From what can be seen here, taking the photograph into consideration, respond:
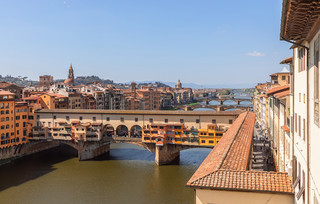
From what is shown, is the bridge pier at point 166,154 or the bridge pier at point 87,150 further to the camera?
the bridge pier at point 87,150

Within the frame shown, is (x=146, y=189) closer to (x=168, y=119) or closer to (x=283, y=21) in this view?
(x=168, y=119)

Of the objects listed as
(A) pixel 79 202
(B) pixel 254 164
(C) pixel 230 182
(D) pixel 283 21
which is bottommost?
(A) pixel 79 202

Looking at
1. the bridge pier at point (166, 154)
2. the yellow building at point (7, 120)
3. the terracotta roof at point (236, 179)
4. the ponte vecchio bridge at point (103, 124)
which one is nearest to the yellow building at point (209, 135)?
the ponte vecchio bridge at point (103, 124)

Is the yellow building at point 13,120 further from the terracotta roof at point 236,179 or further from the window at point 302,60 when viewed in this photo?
the window at point 302,60

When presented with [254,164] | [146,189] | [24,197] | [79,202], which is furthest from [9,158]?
[254,164]

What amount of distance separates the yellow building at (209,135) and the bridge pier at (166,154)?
150 inches

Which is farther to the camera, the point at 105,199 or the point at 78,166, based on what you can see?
the point at 78,166

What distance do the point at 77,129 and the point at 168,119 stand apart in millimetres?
13369

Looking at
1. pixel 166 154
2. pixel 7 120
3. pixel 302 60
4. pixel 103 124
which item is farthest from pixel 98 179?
pixel 302 60

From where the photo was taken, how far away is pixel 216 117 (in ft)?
126

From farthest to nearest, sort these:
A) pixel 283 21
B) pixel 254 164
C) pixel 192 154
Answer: pixel 192 154, pixel 254 164, pixel 283 21

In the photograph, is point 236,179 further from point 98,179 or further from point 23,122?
point 23,122

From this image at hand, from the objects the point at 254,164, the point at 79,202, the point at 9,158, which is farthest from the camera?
the point at 9,158

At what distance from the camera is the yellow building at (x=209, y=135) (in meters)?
37.3
